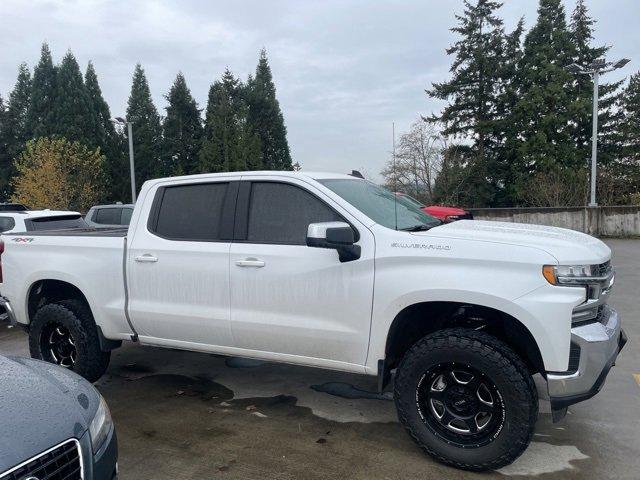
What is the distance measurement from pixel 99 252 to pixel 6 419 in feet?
8.37

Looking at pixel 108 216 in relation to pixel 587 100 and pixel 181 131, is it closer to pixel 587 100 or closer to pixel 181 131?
pixel 587 100

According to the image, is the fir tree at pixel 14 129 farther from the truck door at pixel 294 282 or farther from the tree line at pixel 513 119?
the truck door at pixel 294 282

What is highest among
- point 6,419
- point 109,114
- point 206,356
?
point 109,114

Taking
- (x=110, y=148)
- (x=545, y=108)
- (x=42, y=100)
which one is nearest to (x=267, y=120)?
(x=110, y=148)

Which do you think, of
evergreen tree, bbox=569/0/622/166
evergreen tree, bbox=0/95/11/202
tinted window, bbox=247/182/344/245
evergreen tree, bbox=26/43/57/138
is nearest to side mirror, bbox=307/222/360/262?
tinted window, bbox=247/182/344/245

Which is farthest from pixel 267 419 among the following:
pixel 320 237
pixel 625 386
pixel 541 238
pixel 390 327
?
pixel 625 386

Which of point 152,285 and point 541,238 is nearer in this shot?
point 541,238

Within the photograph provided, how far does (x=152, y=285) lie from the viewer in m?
4.32

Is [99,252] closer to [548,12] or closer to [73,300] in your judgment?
[73,300]

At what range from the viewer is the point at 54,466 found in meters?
2.11

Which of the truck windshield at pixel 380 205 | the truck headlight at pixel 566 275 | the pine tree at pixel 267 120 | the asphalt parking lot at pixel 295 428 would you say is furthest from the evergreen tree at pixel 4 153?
the truck headlight at pixel 566 275

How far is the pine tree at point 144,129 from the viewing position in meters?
51.8

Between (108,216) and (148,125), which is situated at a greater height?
(148,125)

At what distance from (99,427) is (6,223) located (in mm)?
8367
